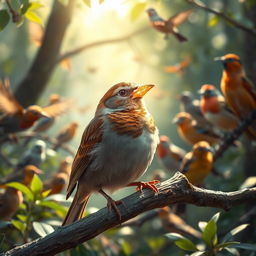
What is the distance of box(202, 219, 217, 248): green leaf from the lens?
268 cm

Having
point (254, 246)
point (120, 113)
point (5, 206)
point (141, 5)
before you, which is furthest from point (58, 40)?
point (254, 246)

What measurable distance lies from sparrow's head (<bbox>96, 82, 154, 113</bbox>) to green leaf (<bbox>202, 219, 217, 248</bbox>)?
0.84 metres

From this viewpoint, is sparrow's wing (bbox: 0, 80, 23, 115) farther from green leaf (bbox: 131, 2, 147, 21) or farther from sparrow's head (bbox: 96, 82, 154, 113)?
sparrow's head (bbox: 96, 82, 154, 113)

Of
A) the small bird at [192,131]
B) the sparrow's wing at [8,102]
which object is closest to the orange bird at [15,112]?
the sparrow's wing at [8,102]

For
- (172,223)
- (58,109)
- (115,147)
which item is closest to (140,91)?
(115,147)

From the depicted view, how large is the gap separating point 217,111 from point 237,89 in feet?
1.98

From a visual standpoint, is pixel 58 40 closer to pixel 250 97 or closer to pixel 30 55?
pixel 250 97

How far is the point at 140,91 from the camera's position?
10.0ft

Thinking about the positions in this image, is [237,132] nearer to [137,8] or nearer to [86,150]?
[137,8]

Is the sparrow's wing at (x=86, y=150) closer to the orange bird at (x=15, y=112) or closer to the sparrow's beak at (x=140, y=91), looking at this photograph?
the sparrow's beak at (x=140, y=91)

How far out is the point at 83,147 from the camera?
9.49 feet

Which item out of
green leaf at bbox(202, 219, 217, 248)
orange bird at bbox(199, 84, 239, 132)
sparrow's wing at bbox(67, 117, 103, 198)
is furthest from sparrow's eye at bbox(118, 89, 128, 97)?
orange bird at bbox(199, 84, 239, 132)

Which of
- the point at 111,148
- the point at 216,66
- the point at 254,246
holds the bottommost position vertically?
the point at 216,66

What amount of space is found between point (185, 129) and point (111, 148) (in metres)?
3.84
